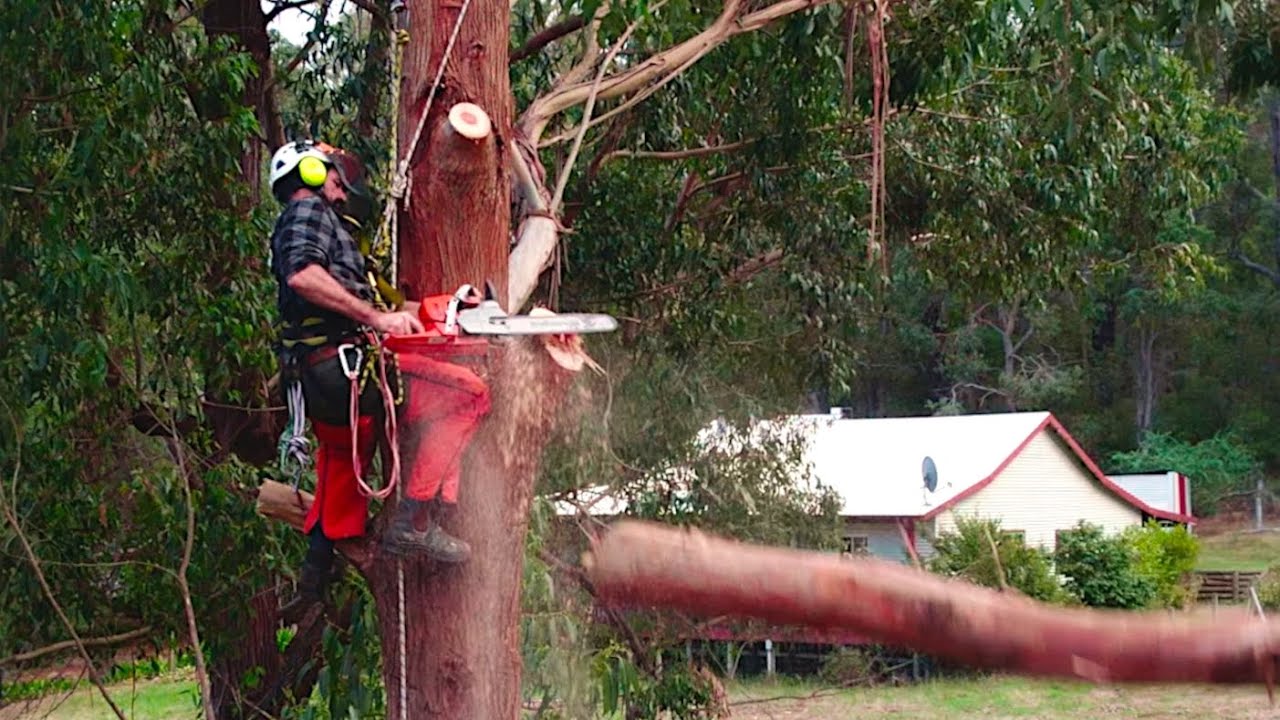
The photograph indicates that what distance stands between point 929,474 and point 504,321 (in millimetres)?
16430

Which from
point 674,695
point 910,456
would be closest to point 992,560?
point 910,456

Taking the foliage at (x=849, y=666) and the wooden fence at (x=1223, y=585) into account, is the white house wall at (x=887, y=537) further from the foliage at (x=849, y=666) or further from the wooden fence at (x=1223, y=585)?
the wooden fence at (x=1223, y=585)

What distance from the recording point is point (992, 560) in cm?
1797

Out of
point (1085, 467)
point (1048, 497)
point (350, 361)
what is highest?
point (350, 361)

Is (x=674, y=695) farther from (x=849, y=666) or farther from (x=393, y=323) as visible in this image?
(x=393, y=323)

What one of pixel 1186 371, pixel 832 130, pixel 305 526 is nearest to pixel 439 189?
pixel 305 526

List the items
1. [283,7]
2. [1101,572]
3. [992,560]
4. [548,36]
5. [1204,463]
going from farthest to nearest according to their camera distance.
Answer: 1. [1204,463]
2. [1101,572]
3. [992,560]
4. [283,7]
5. [548,36]

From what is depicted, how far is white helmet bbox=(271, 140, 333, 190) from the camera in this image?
5008 millimetres

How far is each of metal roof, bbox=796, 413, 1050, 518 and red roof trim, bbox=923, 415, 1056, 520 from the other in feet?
0.11

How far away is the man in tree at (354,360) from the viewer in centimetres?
487

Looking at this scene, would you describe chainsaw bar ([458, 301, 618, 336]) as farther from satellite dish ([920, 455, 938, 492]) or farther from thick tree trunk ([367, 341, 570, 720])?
satellite dish ([920, 455, 938, 492])

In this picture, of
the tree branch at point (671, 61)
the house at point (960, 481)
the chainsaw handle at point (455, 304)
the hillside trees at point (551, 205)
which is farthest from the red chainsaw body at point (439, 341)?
the house at point (960, 481)

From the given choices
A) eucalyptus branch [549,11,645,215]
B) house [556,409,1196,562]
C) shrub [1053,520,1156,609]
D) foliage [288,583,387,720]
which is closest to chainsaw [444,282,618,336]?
eucalyptus branch [549,11,645,215]

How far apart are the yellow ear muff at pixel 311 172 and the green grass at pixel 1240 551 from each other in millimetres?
27544
